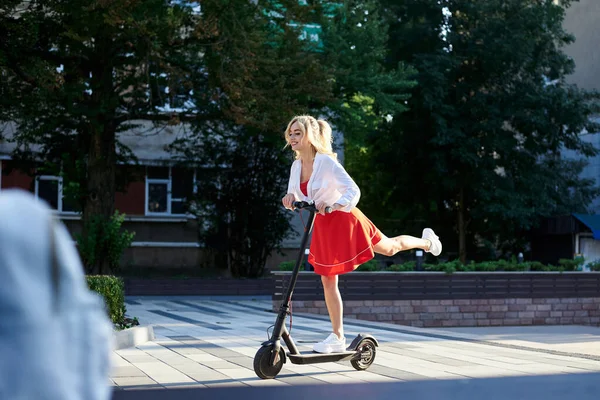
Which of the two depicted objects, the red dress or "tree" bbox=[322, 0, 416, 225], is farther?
"tree" bbox=[322, 0, 416, 225]

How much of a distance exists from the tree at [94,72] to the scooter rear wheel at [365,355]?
11.6 metres

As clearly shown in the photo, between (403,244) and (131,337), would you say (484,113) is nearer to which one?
(131,337)

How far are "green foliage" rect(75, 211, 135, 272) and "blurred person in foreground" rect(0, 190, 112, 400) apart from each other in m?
19.9

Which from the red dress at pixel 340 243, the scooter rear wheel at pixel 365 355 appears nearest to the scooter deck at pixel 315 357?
the scooter rear wheel at pixel 365 355

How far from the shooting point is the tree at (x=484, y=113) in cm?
3409

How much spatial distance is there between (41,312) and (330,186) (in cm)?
592

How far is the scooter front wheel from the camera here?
23.1ft

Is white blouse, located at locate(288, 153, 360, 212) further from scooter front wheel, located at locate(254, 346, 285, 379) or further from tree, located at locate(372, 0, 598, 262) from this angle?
tree, located at locate(372, 0, 598, 262)

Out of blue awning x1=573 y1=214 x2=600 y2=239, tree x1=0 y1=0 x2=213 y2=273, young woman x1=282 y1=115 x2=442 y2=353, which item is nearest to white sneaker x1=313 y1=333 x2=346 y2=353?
young woman x1=282 y1=115 x2=442 y2=353

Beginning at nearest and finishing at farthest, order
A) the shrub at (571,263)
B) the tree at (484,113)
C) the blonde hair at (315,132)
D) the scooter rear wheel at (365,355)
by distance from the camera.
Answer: the blonde hair at (315,132) < the scooter rear wheel at (365,355) < the shrub at (571,263) < the tree at (484,113)

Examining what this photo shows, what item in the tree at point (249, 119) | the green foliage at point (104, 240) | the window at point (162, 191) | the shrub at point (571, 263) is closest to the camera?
the tree at point (249, 119)

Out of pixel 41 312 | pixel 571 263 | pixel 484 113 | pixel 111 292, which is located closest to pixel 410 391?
pixel 111 292

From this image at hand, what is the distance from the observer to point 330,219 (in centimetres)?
757

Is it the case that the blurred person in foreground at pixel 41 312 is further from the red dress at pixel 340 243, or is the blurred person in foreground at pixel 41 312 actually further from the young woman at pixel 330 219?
the red dress at pixel 340 243
